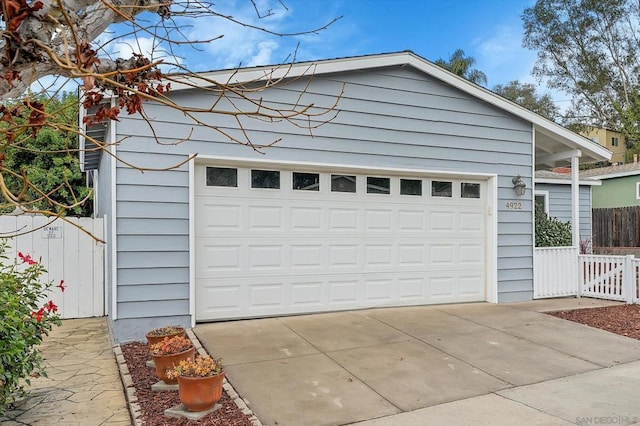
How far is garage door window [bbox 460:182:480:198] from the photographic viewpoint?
7.40 meters

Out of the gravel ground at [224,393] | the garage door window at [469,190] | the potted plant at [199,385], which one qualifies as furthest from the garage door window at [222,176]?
the garage door window at [469,190]

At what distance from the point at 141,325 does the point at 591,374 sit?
4.91m

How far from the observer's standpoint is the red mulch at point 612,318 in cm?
578

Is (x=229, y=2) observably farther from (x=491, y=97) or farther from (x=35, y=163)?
(x=35, y=163)

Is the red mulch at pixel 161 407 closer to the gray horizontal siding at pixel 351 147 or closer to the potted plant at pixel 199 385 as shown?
the potted plant at pixel 199 385

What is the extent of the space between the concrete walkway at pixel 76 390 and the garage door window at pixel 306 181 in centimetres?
322

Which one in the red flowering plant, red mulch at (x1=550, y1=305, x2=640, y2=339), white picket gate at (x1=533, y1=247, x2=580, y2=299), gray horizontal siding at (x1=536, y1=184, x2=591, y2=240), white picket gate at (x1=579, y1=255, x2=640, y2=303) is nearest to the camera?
the red flowering plant

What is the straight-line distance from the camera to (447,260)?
23.8ft

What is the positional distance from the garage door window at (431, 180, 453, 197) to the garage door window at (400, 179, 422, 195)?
10.4 inches

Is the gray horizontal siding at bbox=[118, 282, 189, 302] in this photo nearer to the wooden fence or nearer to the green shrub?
the green shrub

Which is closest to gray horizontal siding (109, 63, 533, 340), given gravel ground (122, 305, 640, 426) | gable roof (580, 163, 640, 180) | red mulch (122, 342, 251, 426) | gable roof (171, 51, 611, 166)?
gable roof (171, 51, 611, 166)

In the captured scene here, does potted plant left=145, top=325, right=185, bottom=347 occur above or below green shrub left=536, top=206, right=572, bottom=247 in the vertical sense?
below

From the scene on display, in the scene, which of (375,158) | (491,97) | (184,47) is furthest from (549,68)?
(184,47)

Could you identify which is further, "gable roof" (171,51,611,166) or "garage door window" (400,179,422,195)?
"garage door window" (400,179,422,195)
